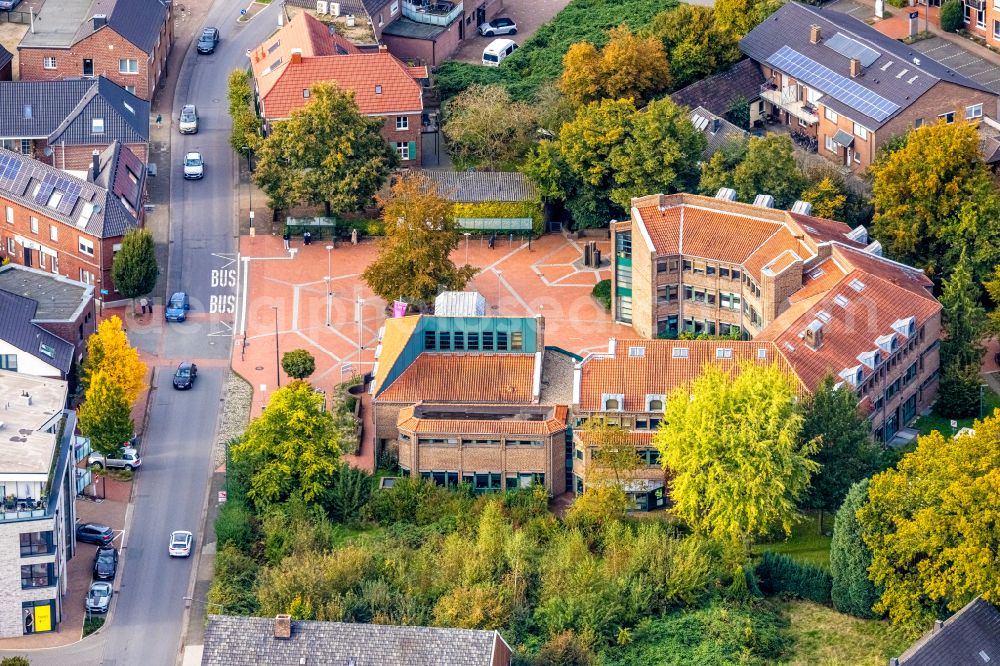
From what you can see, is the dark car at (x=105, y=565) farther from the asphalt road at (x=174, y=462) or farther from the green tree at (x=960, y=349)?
the green tree at (x=960, y=349)

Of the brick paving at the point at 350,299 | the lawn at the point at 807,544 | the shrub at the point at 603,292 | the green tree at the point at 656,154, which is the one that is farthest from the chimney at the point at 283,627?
the green tree at the point at 656,154

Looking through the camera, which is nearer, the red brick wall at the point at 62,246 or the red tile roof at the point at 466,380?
the red tile roof at the point at 466,380

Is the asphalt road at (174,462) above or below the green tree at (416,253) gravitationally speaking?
below

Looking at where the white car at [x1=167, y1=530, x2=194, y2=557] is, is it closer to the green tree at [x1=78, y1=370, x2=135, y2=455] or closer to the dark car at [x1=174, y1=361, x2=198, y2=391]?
the green tree at [x1=78, y1=370, x2=135, y2=455]

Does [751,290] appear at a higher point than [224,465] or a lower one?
higher

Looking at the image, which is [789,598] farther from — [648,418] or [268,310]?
[268,310]

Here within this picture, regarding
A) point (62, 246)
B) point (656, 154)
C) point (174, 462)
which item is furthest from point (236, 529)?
point (656, 154)

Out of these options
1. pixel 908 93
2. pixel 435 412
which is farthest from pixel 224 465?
pixel 908 93
